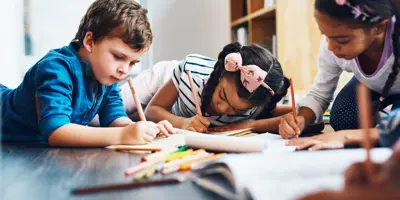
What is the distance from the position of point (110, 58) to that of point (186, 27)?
71.5 inches

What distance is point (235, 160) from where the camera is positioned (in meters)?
0.53

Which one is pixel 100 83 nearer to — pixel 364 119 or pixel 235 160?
pixel 235 160

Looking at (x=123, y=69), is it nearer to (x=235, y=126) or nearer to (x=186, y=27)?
(x=235, y=126)

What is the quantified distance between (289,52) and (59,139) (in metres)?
1.40

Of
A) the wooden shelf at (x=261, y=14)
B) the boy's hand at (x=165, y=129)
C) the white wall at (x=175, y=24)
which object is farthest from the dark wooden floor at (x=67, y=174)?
the white wall at (x=175, y=24)

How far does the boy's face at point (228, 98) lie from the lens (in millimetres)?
1124

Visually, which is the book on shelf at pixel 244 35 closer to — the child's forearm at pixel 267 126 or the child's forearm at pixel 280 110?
the child's forearm at pixel 280 110

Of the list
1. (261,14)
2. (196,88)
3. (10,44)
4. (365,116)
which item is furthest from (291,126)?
(10,44)

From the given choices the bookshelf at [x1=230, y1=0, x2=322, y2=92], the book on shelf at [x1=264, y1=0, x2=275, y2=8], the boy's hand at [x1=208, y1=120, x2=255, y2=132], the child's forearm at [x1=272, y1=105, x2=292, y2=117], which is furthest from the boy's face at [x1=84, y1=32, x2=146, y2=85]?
the book on shelf at [x1=264, y1=0, x2=275, y2=8]

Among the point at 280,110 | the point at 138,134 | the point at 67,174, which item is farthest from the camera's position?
the point at 280,110

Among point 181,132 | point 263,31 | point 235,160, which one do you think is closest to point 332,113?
point 181,132

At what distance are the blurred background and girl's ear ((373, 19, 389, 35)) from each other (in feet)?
3.80

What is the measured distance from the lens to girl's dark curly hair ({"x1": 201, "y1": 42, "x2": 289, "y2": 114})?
113cm

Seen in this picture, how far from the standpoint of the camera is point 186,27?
2787 millimetres
